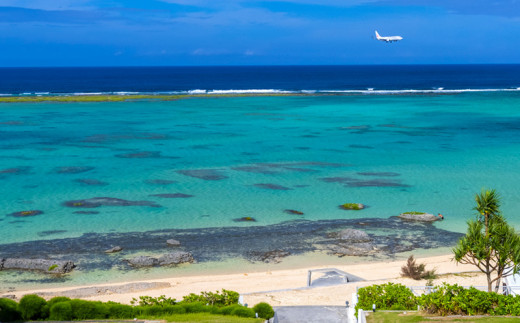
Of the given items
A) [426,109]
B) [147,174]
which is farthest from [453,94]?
[147,174]

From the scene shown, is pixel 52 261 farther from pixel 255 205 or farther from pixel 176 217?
pixel 255 205

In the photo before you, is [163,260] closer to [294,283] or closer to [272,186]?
[294,283]

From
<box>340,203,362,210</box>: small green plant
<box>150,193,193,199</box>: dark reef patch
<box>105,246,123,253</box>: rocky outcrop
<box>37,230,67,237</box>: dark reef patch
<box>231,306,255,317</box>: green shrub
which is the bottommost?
<box>231,306,255,317</box>: green shrub

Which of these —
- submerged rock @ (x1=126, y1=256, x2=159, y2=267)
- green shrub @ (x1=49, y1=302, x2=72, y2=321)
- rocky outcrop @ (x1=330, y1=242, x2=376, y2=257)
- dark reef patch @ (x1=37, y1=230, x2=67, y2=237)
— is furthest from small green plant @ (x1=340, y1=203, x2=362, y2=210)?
green shrub @ (x1=49, y1=302, x2=72, y2=321)

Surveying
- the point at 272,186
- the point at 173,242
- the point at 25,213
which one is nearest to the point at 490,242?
the point at 173,242

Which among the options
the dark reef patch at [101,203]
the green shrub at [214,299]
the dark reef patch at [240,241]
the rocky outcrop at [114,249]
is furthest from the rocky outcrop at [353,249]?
the dark reef patch at [101,203]

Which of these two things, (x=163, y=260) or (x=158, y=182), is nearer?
(x=163, y=260)

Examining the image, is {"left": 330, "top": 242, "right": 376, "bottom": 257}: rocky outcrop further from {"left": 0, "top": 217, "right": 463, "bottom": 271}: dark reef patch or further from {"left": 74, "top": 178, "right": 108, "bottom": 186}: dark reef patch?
{"left": 74, "top": 178, "right": 108, "bottom": 186}: dark reef patch
